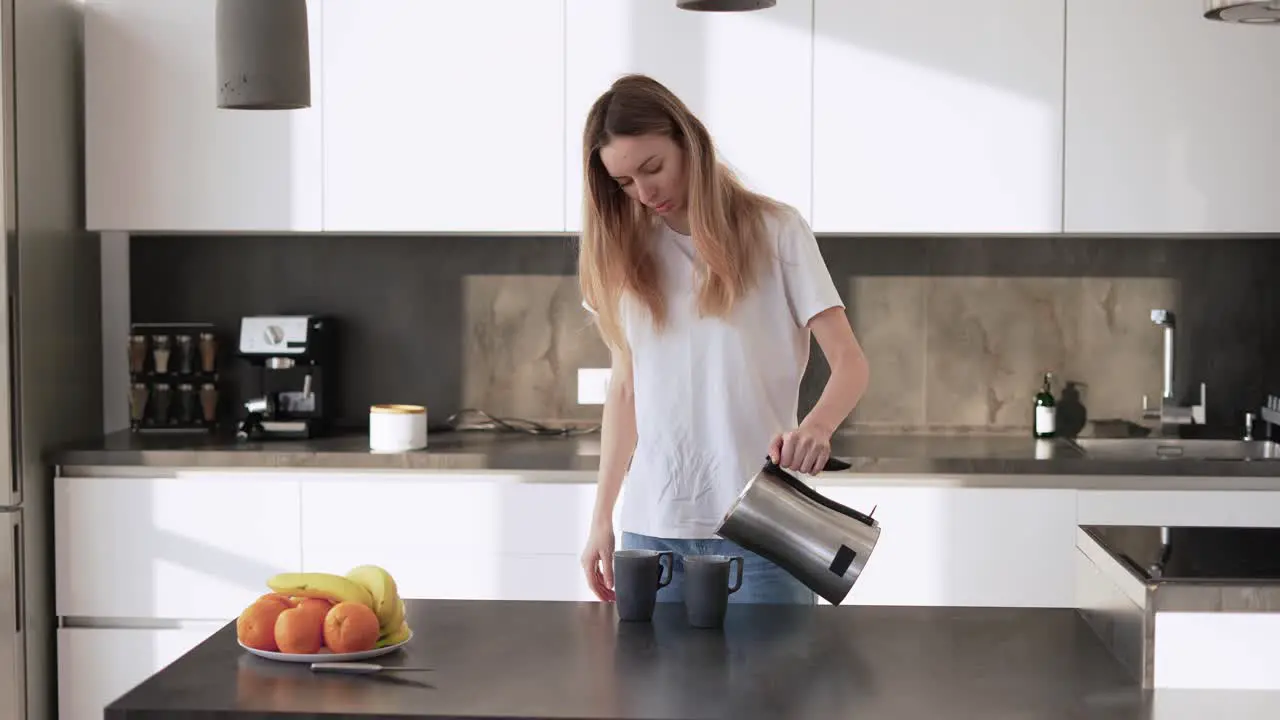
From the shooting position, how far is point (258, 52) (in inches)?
69.6

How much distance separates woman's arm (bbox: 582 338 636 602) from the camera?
2.19 meters

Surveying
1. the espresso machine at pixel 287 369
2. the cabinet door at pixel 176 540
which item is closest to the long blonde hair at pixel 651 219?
the cabinet door at pixel 176 540

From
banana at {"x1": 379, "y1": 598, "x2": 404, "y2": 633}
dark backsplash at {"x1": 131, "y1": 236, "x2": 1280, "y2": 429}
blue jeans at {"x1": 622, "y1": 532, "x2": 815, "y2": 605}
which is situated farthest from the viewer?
dark backsplash at {"x1": 131, "y1": 236, "x2": 1280, "y2": 429}

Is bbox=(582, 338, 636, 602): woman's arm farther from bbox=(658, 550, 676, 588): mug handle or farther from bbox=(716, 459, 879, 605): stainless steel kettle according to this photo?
bbox=(716, 459, 879, 605): stainless steel kettle

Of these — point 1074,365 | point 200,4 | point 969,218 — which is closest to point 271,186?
point 200,4

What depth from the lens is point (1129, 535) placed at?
196cm

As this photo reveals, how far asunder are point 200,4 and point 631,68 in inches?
41.5

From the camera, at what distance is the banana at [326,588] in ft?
5.53

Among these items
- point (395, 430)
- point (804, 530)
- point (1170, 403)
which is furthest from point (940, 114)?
point (804, 530)

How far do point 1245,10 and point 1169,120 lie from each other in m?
1.69

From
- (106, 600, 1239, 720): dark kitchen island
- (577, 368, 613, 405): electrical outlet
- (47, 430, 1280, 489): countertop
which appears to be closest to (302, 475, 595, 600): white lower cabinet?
(47, 430, 1280, 489): countertop

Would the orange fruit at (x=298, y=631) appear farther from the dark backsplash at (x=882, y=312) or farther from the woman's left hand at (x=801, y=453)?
the dark backsplash at (x=882, y=312)

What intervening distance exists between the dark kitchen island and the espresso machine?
6.02 feet

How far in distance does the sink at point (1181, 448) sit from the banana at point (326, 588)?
2235mm
